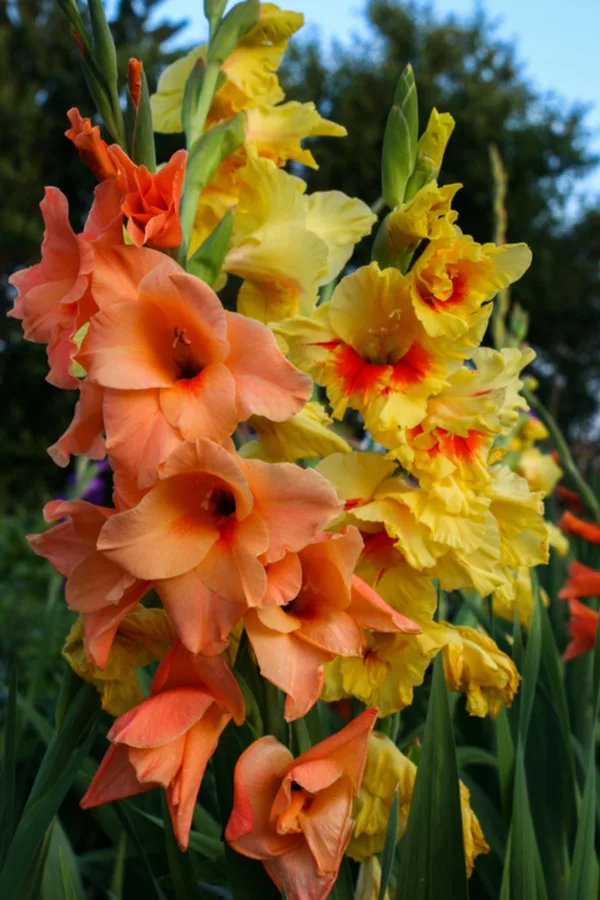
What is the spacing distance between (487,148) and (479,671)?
37.8 ft

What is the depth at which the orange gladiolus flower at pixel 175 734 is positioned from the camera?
0.59 m

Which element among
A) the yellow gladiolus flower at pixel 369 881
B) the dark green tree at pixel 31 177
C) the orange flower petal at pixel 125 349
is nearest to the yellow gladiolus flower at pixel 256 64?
the orange flower petal at pixel 125 349

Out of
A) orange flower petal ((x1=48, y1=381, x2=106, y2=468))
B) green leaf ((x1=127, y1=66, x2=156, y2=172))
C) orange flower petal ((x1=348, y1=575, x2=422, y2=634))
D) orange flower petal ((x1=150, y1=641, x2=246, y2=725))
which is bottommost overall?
orange flower petal ((x1=150, y1=641, x2=246, y2=725))

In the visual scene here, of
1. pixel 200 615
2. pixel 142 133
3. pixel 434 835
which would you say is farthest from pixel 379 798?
pixel 142 133

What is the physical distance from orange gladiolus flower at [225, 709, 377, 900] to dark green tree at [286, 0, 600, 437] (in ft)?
36.1

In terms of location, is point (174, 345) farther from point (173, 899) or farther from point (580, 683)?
point (580, 683)

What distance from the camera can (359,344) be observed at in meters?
0.78

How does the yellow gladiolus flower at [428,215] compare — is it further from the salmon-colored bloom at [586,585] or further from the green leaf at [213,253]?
the salmon-colored bloom at [586,585]

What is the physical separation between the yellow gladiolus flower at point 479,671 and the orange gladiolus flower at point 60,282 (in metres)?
0.44

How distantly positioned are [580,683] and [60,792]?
0.93m

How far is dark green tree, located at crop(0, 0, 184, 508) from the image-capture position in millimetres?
8391

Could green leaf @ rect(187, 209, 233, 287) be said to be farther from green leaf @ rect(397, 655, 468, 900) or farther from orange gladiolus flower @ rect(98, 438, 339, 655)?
green leaf @ rect(397, 655, 468, 900)

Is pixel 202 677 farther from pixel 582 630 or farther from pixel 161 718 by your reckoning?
pixel 582 630

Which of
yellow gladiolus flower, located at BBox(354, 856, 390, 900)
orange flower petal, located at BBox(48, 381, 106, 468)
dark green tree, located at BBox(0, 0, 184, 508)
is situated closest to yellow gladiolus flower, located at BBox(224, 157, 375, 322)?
orange flower petal, located at BBox(48, 381, 106, 468)
